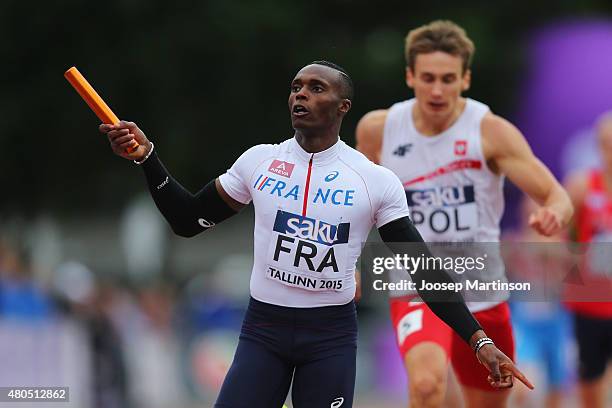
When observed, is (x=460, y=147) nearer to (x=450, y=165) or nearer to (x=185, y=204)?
(x=450, y=165)

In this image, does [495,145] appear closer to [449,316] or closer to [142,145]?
[449,316]

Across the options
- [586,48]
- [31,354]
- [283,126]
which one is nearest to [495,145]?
[31,354]

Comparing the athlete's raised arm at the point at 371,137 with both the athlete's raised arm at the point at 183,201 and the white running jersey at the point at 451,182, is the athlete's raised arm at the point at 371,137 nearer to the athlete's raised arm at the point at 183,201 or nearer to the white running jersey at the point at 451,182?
the white running jersey at the point at 451,182

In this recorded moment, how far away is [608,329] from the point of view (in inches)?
404

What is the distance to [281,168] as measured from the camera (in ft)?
21.8

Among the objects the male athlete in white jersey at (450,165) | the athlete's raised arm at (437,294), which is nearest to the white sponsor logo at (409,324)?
the male athlete in white jersey at (450,165)

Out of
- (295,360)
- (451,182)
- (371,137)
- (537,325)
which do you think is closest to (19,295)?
(537,325)

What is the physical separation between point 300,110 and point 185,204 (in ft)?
2.72

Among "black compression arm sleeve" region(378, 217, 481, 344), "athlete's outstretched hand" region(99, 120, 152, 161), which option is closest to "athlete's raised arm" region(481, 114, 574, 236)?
"black compression arm sleeve" region(378, 217, 481, 344)

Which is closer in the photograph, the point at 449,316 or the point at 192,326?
the point at 449,316

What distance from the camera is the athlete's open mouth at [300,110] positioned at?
6.54m

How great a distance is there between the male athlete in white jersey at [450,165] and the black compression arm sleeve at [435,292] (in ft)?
3.96

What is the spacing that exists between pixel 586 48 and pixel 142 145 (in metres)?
13.9

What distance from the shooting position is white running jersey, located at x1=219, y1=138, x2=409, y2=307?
653cm
